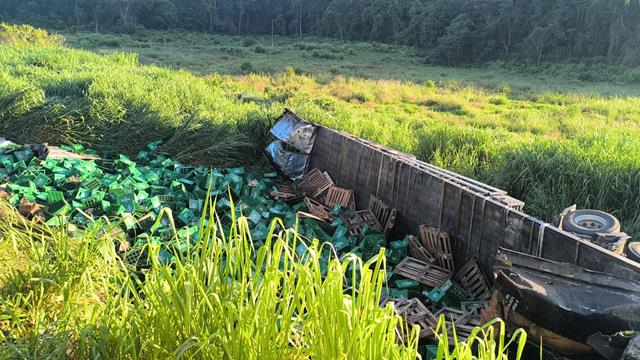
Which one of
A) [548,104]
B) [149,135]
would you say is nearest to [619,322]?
[149,135]

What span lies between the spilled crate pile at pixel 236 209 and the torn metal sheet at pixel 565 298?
86cm

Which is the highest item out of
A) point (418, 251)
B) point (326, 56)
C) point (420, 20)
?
point (420, 20)

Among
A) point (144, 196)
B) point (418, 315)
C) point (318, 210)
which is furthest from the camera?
point (318, 210)

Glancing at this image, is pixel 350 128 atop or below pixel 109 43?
below

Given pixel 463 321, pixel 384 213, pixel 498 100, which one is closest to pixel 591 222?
pixel 463 321

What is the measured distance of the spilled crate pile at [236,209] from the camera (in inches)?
193

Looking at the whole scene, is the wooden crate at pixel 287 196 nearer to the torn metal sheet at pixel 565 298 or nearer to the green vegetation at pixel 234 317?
the torn metal sheet at pixel 565 298

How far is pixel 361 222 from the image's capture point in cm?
641

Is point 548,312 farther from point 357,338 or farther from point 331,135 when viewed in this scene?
point 331,135

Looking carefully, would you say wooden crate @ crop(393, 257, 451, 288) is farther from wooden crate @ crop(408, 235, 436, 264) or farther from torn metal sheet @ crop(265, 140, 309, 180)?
torn metal sheet @ crop(265, 140, 309, 180)

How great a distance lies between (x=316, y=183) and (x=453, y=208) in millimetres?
2852

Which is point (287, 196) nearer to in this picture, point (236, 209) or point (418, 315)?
point (236, 209)

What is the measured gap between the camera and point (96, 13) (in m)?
63.7

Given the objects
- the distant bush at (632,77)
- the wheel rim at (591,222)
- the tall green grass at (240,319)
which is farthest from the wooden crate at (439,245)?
the distant bush at (632,77)
